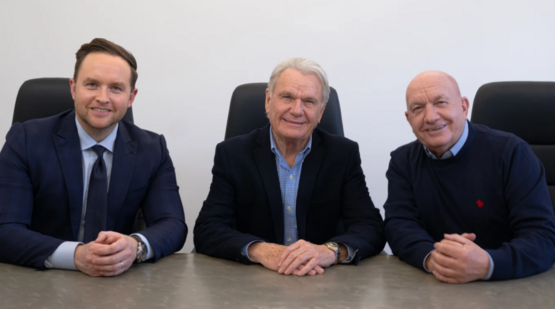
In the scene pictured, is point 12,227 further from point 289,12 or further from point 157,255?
point 289,12

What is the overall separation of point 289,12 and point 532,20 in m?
1.40

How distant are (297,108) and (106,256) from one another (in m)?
0.90

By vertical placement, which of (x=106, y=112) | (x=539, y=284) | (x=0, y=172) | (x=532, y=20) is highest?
(x=532, y=20)

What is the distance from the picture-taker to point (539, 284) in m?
1.47

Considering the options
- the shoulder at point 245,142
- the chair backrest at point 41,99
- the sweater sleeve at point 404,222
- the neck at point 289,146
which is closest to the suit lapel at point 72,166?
the chair backrest at point 41,99

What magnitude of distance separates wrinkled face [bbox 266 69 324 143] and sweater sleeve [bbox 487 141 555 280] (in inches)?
28.6

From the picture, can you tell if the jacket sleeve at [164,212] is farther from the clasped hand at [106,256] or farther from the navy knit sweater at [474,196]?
the navy knit sweater at [474,196]

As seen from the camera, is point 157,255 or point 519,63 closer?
point 157,255

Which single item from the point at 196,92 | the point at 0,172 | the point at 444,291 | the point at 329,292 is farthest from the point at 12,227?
the point at 196,92

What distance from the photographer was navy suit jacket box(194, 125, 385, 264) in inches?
82.3

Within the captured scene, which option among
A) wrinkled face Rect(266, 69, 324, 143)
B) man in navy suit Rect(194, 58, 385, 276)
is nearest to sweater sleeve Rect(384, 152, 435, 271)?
man in navy suit Rect(194, 58, 385, 276)

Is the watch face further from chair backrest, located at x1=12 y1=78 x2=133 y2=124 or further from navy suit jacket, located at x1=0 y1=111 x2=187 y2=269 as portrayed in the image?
chair backrest, located at x1=12 y1=78 x2=133 y2=124

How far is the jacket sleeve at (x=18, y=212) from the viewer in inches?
62.9

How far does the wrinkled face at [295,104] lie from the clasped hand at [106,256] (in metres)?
0.77
